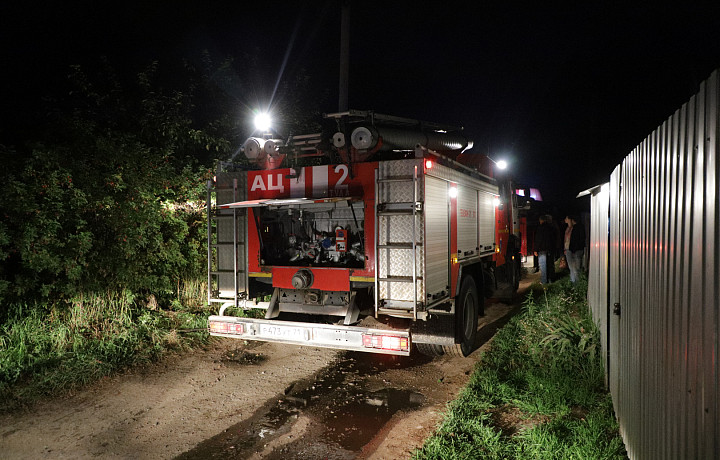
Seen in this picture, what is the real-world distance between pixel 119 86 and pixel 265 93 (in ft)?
10.5

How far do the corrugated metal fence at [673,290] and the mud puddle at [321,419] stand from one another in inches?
83.4

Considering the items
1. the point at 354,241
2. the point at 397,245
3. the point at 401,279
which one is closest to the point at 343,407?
the point at 401,279

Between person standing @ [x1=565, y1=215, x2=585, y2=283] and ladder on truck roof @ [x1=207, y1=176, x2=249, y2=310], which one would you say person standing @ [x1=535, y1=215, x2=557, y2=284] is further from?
ladder on truck roof @ [x1=207, y1=176, x2=249, y2=310]

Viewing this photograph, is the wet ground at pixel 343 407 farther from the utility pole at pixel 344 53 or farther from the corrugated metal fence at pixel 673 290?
the utility pole at pixel 344 53

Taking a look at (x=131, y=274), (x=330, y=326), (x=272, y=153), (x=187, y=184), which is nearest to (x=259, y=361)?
(x=330, y=326)

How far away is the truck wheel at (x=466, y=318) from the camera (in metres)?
5.50

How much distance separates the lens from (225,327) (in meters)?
5.34

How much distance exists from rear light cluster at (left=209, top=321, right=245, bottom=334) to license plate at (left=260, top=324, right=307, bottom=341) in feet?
0.96

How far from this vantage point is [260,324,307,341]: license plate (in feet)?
16.3

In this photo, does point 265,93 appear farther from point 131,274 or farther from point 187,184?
point 131,274

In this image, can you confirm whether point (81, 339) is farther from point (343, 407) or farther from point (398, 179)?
A: point (398, 179)

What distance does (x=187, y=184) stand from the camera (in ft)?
24.2

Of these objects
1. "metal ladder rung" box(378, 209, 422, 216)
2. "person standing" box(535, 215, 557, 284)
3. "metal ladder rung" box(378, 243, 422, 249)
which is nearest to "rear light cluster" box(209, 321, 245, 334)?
"metal ladder rung" box(378, 243, 422, 249)

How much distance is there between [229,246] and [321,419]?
9.01ft
